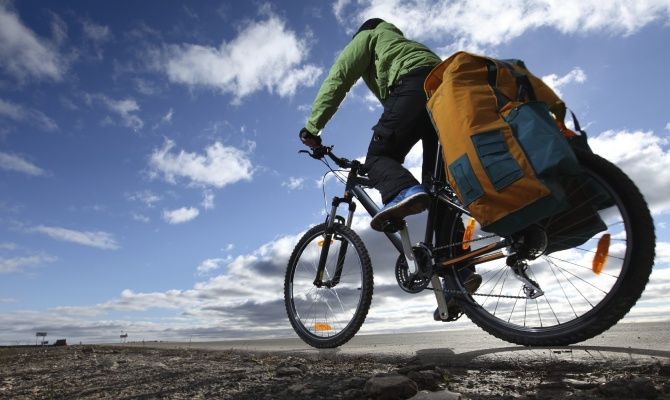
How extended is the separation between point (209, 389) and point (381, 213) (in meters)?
1.59

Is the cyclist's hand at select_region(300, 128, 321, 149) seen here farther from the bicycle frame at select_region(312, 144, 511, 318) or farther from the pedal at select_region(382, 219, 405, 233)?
the pedal at select_region(382, 219, 405, 233)

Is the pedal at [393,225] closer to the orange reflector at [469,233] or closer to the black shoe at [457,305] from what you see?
the orange reflector at [469,233]

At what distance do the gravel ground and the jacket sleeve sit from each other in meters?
1.87

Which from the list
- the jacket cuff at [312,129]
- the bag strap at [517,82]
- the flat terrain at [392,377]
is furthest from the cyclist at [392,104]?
the flat terrain at [392,377]

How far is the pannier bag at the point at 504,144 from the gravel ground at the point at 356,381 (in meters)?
0.73

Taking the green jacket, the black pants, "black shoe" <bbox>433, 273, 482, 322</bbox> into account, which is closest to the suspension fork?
the green jacket

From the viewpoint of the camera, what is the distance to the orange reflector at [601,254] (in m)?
2.51

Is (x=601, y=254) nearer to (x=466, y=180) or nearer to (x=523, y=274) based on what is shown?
(x=523, y=274)

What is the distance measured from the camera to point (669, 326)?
398cm

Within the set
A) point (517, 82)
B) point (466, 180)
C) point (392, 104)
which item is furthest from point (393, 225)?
point (517, 82)

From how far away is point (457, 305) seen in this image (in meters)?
3.16

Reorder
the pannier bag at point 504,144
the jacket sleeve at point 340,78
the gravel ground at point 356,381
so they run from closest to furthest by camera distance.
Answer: the gravel ground at point 356,381 < the pannier bag at point 504,144 < the jacket sleeve at point 340,78

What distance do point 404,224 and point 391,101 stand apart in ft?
3.03

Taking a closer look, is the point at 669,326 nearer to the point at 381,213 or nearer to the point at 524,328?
the point at 524,328
